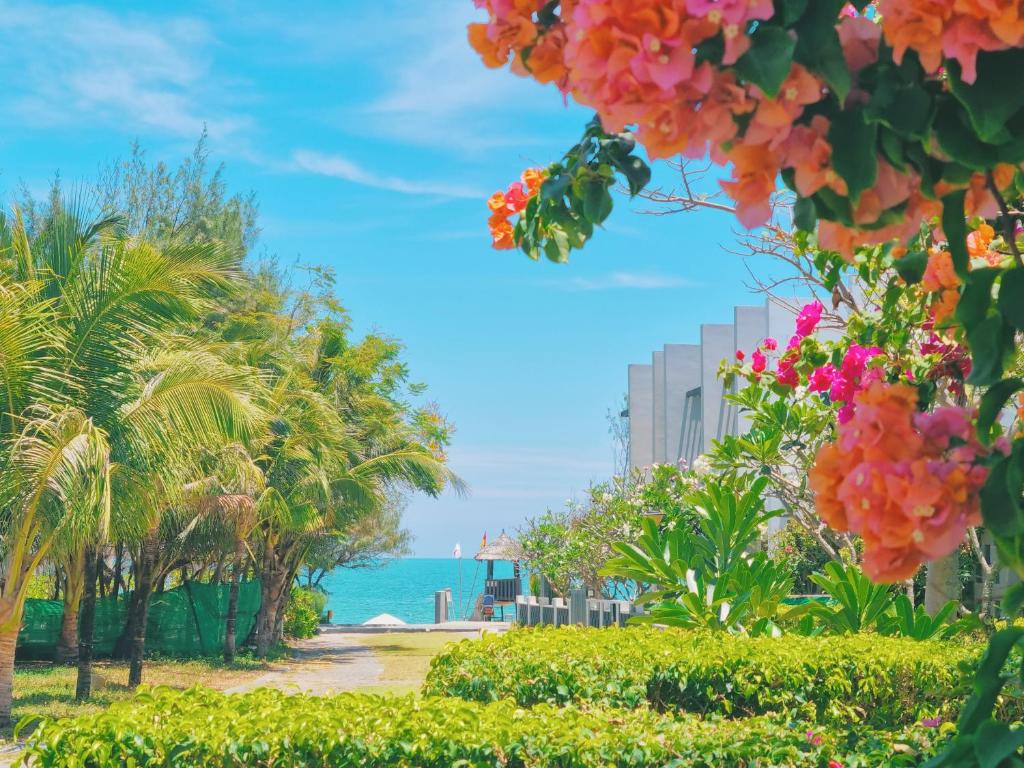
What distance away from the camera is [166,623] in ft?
59.2

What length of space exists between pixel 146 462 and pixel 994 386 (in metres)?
10.4

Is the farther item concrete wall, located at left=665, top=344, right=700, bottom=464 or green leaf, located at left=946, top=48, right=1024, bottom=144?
concrete wall, located at left=665, top=344, right=700, bottom=464

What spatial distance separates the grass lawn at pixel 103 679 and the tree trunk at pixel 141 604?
0.27 metres

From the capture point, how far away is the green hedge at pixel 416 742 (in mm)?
3598

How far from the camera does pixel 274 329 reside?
65.5 feet

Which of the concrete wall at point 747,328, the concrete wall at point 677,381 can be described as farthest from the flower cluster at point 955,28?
the concrete wall at point 677,381

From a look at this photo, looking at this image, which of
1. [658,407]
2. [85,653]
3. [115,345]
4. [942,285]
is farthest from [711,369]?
[942,285]

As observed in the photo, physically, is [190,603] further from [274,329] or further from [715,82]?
[715,82]

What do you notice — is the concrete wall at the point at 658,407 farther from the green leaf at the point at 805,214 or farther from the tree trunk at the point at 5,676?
the green leaf at the point at 805,214

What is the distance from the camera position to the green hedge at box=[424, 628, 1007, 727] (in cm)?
533

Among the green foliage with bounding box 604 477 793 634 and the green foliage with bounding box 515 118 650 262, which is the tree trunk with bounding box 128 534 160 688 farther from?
the green foliage with bounding box 515 118 650 262

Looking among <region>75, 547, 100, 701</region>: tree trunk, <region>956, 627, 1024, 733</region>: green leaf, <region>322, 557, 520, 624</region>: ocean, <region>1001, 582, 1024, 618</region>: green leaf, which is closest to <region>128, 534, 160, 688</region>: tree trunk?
<region>75, 547, 100, 701</region>: tree trunk

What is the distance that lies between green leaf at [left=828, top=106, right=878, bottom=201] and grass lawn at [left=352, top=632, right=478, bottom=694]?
918cm

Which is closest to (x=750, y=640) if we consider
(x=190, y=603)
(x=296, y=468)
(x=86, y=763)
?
(x=86, y=763)
